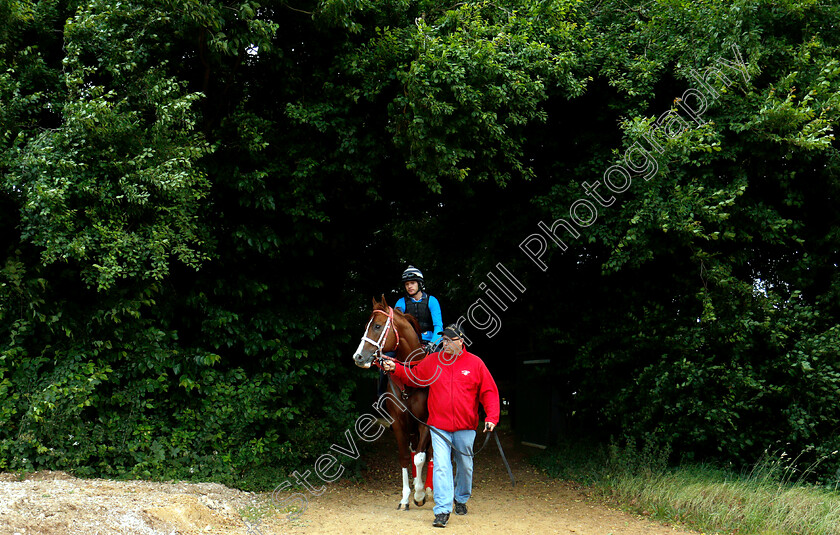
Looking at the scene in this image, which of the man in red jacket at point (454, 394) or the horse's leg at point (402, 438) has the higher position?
the man in red jacket at point (454, 394)

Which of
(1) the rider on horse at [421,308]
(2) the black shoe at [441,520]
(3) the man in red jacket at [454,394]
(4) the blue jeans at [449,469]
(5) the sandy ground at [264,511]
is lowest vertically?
(5) the sandy ground at [264,511]

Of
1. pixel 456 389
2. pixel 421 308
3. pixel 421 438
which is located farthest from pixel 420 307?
pixel 421 438

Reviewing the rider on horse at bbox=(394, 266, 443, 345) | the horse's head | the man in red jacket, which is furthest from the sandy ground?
the rider on horse at bbox=(394, 266, 443, 345)

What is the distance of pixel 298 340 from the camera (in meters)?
9.62

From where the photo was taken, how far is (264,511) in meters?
7.57

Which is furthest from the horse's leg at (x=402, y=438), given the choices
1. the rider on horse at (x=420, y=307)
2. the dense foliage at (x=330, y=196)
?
the dense foliage at (x=330, y=196)

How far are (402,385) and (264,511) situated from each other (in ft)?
7.49

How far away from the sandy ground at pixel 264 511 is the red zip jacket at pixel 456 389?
1.17 m

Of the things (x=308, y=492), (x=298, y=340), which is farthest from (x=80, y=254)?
(x=308, y=492)

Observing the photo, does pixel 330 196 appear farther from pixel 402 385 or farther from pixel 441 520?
pixel 441 520

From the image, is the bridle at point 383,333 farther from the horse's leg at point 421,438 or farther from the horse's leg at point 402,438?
the horse's leg at point 402,438

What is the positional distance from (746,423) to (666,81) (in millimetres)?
5028

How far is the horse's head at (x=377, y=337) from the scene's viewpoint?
677cm

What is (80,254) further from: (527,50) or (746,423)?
(746,423)
